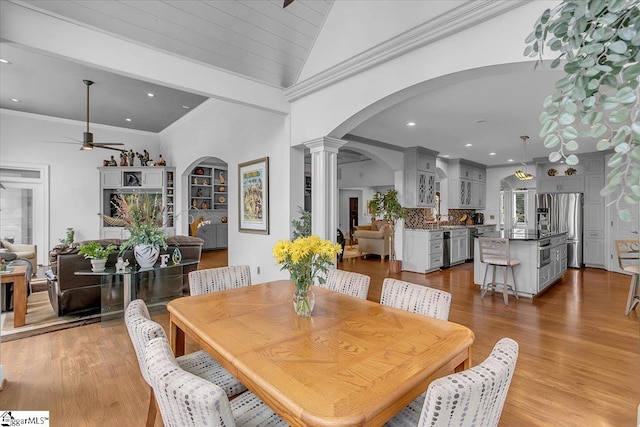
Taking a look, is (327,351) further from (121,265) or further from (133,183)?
(133,183)

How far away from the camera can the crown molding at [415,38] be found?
7.34 feet

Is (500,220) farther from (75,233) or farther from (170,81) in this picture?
(75,233)

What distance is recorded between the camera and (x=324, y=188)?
12.6ft

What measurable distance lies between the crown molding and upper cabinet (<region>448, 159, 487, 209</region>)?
5.77 meters

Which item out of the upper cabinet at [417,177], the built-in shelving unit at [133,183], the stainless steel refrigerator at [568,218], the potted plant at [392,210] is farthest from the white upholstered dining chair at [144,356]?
the stainless steel refrigerator at [568,218]

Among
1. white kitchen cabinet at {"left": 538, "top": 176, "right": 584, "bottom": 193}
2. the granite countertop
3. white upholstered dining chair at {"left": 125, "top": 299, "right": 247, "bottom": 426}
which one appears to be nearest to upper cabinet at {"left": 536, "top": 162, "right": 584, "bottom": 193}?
white kitchen cabinet at {"left": 538, "top": 176, "right": 584, "bottom": 193}

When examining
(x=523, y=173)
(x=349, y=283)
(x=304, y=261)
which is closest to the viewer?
(x=304, y=261)

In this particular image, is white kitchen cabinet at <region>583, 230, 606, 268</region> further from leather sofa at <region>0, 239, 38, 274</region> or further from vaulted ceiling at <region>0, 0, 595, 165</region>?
leather sofa at <region>0, 239, 38, 274</region>

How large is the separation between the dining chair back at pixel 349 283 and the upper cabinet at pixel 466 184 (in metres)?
6.80

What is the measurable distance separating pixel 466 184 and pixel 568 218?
2.34 m

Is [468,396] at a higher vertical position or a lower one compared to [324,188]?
lower

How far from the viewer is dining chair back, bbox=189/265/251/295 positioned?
2332 millimetres

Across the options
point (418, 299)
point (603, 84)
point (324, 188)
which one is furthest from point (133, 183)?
point (603, 84)

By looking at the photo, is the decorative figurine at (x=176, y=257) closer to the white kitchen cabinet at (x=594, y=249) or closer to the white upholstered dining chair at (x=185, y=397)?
the white upholstered dining chair at (x=185, y=397)
